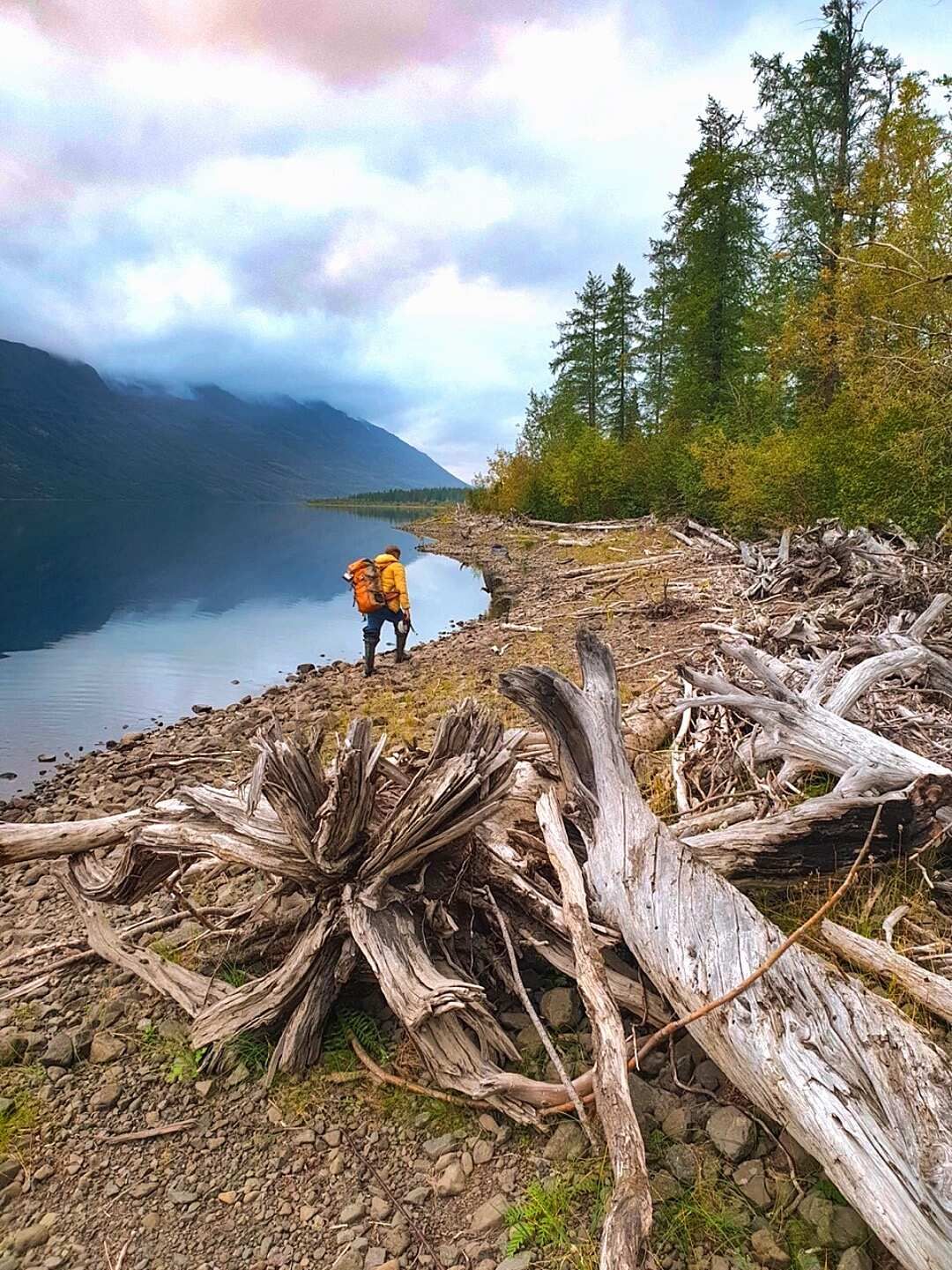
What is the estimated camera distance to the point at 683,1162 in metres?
2.39

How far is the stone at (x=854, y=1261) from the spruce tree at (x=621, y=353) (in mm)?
43573

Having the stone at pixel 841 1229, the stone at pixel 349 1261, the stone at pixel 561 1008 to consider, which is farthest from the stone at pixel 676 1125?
the stone at pixel 349 1261

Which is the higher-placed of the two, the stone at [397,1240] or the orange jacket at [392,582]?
the orange jacket at [392,582]

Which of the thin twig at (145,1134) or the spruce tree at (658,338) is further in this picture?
the spruce tree at (658,338)

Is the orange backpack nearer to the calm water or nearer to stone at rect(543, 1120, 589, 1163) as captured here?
the calm water

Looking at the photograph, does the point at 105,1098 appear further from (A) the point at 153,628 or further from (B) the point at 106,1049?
(A) the point at 153,628

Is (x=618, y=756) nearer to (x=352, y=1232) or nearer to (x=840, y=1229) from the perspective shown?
(x=840, y=1229)

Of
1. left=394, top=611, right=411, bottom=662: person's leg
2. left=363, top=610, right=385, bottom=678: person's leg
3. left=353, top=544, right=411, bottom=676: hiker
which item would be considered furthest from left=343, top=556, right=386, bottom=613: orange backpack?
left=394, top=611, right=411, bottom=662: person's leg

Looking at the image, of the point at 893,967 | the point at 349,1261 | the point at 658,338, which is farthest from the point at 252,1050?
the point at 658,338

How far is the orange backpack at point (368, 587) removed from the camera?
1244 cm

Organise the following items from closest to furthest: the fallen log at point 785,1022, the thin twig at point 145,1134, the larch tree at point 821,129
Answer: the fallen log at point 785,1022 → the thin twig at point 145,1134 → the larch tree at point 821,129

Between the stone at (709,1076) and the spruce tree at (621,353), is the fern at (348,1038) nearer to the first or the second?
the stone at (709,1076)

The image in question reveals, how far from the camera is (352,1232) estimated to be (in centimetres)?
244

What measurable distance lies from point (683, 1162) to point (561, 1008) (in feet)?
2.55
